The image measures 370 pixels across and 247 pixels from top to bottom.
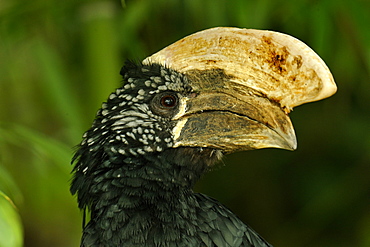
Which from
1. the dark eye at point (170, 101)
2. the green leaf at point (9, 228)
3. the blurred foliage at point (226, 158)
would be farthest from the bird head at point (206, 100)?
the green leaf at point (9, 228)

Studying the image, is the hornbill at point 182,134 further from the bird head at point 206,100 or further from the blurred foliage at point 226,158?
the blurred foliage at point 226,158

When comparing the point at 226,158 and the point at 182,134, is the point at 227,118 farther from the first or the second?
the point at 226,158

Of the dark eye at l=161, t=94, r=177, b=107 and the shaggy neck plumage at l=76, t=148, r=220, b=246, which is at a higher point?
the dark eye at l=161, t=94, r=177, b=107

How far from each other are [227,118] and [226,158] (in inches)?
21.5

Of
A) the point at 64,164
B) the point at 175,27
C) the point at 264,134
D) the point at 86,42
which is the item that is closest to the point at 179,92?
the point at 264,134

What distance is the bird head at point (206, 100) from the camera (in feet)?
4.64

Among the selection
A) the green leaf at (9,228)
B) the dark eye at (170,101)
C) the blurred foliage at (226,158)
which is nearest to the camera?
the green leaf at (9,228)

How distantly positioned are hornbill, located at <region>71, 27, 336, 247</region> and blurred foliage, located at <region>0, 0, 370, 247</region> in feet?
0.93

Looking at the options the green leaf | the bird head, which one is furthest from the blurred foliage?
the green leaf

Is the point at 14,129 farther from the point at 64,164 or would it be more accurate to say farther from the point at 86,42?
the point at 86,42

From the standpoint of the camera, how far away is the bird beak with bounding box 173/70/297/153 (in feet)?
4.80

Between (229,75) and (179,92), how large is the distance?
16 centimetres

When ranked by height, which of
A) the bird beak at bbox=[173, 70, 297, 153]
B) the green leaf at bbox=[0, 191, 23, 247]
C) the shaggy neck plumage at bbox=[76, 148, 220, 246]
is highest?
the bird beak at bbox=[173, 70, 297, 153]

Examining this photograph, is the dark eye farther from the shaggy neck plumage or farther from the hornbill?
the shaggy neck plumage
